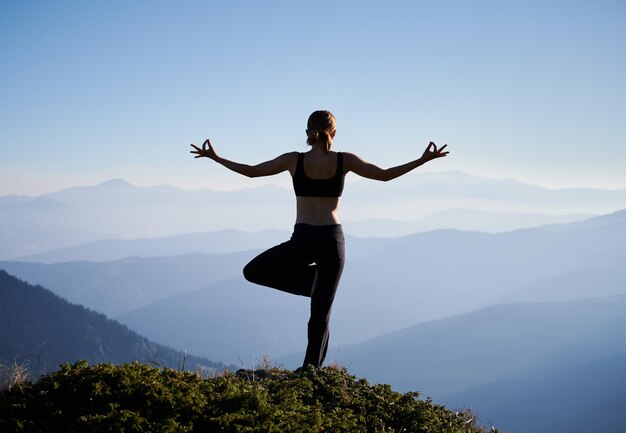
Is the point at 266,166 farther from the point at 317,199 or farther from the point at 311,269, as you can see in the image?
the point at 311,269

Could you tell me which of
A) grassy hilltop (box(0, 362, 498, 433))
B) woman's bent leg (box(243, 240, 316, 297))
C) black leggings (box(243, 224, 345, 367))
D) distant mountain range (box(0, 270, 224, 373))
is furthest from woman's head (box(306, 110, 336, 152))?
distant mountain range (box(0, 270, 224, 373))

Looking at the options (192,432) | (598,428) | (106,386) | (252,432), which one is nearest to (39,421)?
(106,386)

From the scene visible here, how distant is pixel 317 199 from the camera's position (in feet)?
25.4

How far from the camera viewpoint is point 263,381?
718 centimetres

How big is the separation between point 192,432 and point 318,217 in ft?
11.3

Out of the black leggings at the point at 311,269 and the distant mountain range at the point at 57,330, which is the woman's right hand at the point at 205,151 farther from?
the distant mountain range at the point at 57,330

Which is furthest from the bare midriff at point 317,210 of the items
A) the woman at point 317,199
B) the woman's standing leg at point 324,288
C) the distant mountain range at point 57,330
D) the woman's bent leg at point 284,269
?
the distant mountain range at point 57,330

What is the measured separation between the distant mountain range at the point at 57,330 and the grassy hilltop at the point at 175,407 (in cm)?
15538

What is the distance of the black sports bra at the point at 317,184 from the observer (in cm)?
772

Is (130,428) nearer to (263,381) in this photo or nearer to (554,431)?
(263,381)

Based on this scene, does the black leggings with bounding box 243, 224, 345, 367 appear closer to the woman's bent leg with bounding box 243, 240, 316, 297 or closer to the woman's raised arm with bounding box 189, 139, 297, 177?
the woman's bent leg with bounding box 243, 240, 316, 297

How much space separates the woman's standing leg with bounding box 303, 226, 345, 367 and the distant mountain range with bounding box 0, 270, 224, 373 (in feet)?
504

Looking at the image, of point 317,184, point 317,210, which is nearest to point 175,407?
point 317,210

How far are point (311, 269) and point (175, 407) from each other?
3.32m
